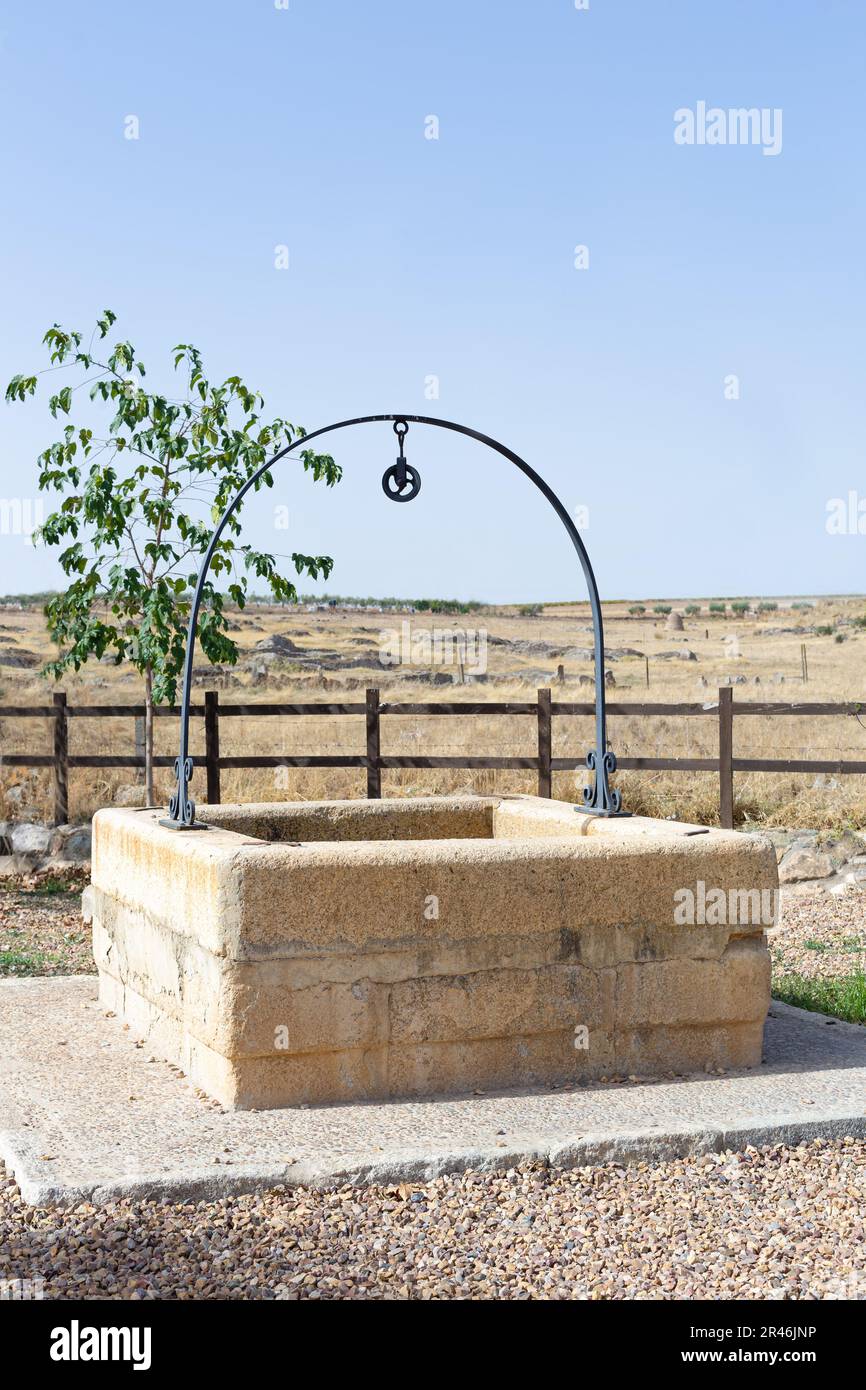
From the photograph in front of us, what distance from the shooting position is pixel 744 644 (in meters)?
42.0

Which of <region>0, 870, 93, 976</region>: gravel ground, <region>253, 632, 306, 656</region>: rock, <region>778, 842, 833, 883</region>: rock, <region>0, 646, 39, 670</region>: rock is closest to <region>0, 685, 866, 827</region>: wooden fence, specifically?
<region>778, 842, 833, 883</region>: rock

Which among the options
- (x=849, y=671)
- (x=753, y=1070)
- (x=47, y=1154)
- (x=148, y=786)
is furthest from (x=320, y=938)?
(x=849, y=671)

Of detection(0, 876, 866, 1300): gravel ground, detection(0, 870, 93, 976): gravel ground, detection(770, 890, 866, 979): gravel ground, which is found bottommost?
detection(770, 890, 866, 979): gravel ground

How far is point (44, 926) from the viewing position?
9.27 metres

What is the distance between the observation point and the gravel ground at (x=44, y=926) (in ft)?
26.3

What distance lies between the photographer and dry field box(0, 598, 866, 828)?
13109 mm

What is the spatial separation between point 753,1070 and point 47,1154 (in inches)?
108

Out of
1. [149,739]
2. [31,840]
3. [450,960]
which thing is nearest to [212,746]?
[149,739]

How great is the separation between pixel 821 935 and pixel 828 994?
6.73ft

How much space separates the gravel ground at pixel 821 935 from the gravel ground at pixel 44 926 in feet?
13.7

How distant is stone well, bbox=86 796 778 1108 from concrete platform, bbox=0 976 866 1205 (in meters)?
0.14

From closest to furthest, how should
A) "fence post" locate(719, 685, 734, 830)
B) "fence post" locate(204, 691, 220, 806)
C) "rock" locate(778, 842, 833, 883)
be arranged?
1. "rock" locate(778, 842, 833, 883)
2. "fence post" locate(719, 685, 734, 830)
3. "fence post" locate(204, 691, 220, 806)

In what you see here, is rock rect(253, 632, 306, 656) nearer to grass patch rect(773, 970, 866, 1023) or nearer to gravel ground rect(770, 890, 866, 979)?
gravel ground rect(770, 890, 866, 979)
